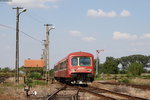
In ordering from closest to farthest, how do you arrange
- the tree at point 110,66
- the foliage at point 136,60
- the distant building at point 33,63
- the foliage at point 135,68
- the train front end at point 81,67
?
1. the train front end at point 81,67
2. the foliage at point 135,68
3. the tree at point 110,66
4. the distant building at point 33,63
5. the foliage at point 136,60

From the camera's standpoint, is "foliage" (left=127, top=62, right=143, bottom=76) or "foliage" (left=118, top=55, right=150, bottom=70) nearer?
"foliage" (left=127, top=62, right=143, bottom=76)

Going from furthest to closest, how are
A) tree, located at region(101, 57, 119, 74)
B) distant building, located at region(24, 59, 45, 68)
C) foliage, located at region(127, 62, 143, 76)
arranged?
distant building, located at region(24, 59, 45, 68), tree, located at region(101, 57, 119, 74), foliage, located at region(127, 62, 143, 76)

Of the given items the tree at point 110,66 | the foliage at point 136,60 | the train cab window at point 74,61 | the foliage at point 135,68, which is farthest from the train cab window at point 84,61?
the foliage at point 136,60

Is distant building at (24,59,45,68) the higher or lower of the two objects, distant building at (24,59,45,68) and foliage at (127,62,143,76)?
the higher

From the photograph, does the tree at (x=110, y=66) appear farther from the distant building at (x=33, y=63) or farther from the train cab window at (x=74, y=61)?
the train cab window at (x=74, y=61)

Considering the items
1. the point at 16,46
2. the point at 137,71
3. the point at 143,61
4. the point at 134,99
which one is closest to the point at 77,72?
the point at 16,46

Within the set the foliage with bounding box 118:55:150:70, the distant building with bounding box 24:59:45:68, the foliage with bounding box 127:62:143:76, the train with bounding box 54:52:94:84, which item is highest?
the foliage with bounding box 118:55:150:70

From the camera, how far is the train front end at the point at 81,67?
87.2ft

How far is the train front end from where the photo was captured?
26.6 metres

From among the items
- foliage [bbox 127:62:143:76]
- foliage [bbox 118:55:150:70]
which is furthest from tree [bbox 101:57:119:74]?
foliage [bbox 118:55:150:70]

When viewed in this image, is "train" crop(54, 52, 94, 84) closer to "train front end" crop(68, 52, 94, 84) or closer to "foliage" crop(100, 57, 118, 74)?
"train front end" crop(68, 52, 94, 84)

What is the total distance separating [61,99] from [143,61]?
6587 inches

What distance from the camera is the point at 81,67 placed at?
1053 inches

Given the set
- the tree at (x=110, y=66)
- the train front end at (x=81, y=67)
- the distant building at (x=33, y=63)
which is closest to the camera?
the train front end at (x=81, y=67)
